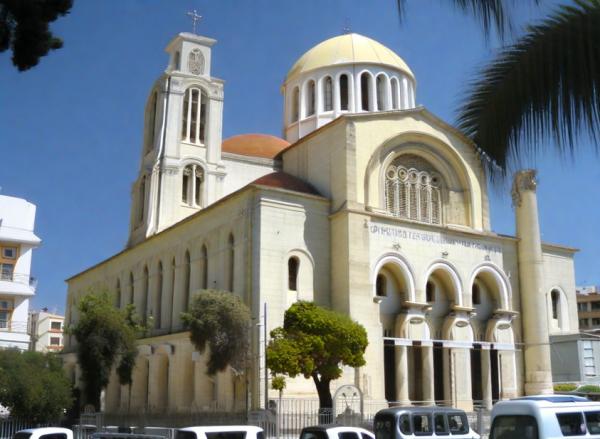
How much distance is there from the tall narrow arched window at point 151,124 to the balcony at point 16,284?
1121cm

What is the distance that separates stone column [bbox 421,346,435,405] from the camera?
29906 mm

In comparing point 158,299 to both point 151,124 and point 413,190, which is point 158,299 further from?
point 413,190

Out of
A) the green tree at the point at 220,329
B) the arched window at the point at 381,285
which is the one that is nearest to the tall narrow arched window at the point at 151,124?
the arched window at the point at 381,285

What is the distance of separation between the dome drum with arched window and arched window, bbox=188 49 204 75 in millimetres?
5800

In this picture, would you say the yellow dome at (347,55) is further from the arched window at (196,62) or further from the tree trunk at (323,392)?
the tree trunk at (323,392)

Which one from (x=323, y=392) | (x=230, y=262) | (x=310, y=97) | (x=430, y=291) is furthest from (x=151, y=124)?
(x=323, y=392)

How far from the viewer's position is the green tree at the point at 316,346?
2444 centimetres

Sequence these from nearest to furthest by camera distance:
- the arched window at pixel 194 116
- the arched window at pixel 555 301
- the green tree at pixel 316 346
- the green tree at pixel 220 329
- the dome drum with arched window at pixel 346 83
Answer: the green tree at pixel 316 346 → the green tree at pixel 220 329 → the arched window at pixel 555 301 → the arched window at pixel 194 116 → the dome drum with arched window at pixel 346 83

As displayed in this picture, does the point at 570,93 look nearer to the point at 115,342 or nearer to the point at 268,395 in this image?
the point at 268,395

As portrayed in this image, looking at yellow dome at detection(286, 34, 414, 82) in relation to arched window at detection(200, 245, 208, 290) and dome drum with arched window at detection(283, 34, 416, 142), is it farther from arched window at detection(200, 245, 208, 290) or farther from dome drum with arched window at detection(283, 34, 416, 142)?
arched window at detection(200, 245, 208, 290)

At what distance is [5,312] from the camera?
34.8 meters

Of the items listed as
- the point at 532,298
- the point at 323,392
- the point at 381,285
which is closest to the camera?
the point at 323,392

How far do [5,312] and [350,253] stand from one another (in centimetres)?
1819

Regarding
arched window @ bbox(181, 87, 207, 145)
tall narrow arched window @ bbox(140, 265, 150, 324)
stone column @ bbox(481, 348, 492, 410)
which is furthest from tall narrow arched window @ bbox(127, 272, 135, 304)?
stone column @ bbox(481, 348, 492, 410)
